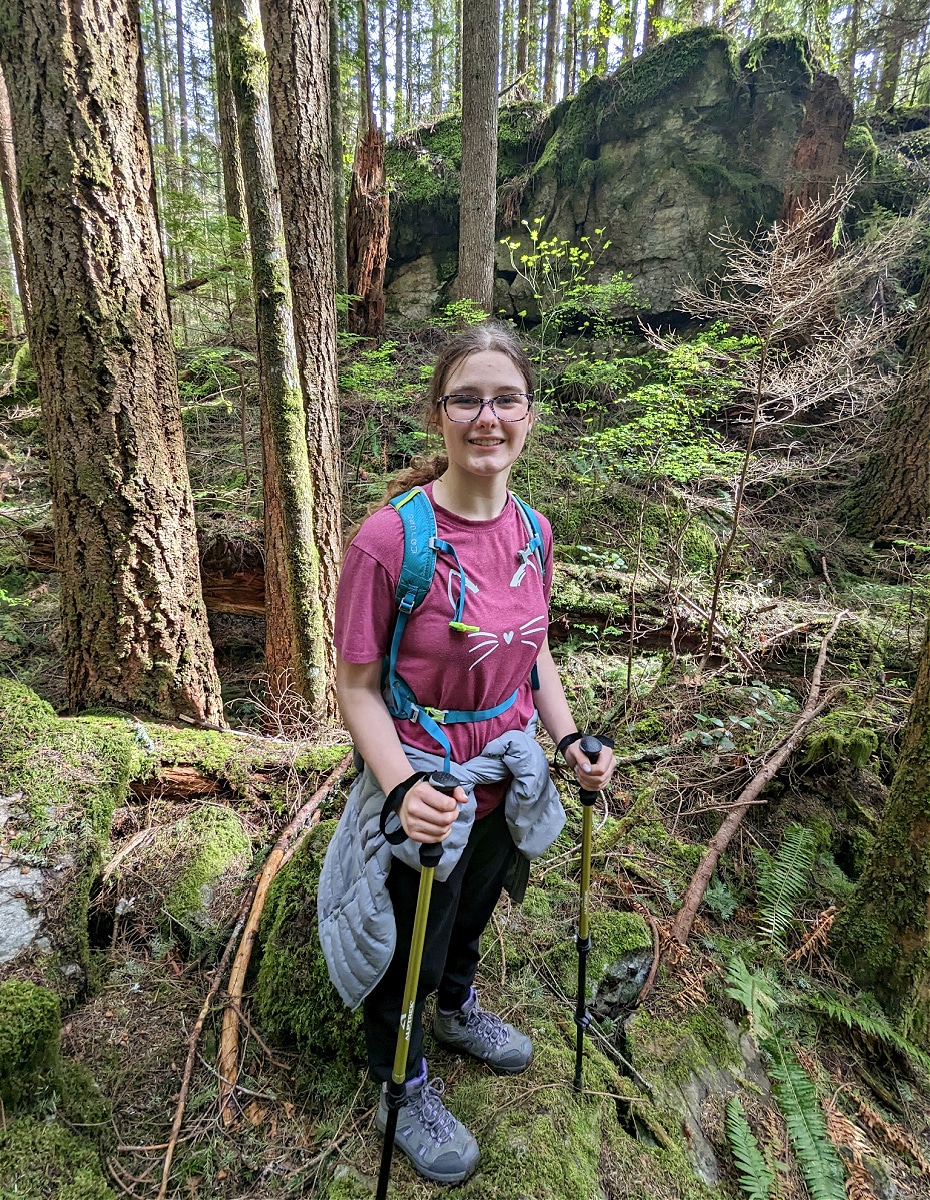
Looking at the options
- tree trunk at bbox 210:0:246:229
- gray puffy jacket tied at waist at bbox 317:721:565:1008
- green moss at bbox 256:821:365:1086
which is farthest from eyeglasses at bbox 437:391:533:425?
tree trunk at bbox 210:0:246:229

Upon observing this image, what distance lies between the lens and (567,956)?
2.52 m

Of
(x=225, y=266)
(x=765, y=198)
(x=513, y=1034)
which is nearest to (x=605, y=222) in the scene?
(x=765, y=198)

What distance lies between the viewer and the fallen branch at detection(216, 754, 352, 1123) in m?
1.99

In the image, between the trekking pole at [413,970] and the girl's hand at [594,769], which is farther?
the girl's hand at [594,769]

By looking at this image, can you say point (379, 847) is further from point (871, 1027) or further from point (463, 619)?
point (871, 1027)

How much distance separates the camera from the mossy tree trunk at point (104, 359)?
266cm

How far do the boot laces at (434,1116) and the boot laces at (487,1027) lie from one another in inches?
9.7

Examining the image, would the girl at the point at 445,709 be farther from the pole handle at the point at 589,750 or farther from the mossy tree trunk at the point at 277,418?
the mossy tree trunk at the point at 277,418

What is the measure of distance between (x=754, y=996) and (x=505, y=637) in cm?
205

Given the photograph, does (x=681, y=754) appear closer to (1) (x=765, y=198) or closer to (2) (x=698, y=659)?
(2) (x=698, y=659)

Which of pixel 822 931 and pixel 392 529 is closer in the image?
pixel 392 529

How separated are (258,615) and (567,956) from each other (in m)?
4.19

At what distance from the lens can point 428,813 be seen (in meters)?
1.37

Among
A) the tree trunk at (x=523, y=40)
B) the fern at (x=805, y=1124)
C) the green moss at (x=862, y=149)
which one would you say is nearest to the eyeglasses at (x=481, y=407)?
the fern at (x=805, y=1124)
